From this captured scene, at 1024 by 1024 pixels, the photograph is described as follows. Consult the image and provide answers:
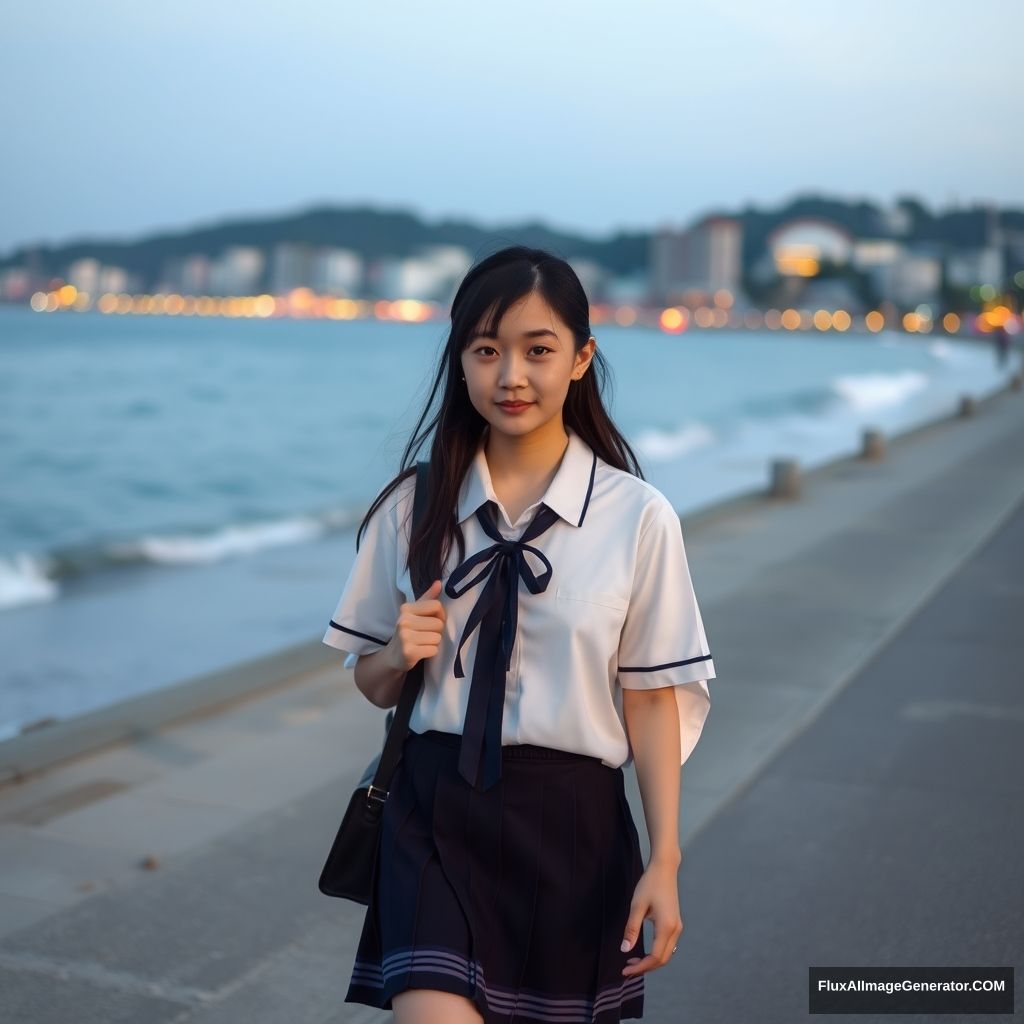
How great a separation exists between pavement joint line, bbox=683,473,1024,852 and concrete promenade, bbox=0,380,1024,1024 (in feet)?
0.05

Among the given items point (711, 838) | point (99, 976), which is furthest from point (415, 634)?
point (711, 838)

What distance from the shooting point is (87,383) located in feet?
186

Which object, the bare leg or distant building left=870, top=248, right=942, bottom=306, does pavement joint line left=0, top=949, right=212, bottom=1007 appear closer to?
the bare leg

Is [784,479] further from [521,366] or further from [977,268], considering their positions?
[977,268]

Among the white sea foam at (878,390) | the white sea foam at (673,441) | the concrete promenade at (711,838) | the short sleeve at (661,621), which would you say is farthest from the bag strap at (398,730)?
the white sea foam at (878,390)

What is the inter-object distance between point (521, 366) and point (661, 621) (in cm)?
42

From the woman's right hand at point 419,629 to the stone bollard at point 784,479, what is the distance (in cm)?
1169

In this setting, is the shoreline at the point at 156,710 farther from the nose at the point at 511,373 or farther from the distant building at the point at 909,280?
the distant building at the point at 909,280

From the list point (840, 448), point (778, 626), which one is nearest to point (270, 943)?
point (778, 626)

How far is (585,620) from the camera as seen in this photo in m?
2.05

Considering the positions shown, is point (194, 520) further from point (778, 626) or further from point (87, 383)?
point (87, 383)

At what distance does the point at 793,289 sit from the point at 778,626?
196699mm

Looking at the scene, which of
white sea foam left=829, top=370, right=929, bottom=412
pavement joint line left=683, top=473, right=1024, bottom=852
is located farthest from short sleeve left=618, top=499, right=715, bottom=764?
white sea foam left=829, top=370, right=929, bottom=412

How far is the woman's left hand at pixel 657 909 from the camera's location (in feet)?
6.73
